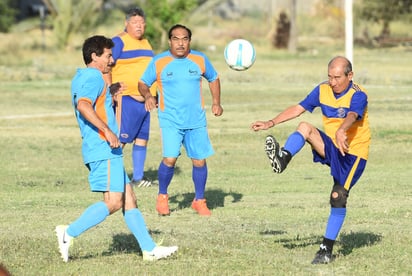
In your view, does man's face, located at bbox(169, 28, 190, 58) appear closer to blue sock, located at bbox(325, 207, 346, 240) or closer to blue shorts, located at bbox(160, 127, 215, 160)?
blue shorts, located at bbox(160, 127, 215, 160)

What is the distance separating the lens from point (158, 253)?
9.30 meters

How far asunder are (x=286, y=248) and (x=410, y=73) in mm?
28530

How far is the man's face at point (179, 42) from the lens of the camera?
1203 centimetres

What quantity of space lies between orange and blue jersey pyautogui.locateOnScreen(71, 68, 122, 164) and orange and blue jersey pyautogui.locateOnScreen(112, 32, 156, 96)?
528 cm

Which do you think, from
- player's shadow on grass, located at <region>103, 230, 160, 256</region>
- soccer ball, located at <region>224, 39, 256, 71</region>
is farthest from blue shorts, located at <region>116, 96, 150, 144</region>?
player's shadow on grass, located at <region>103, 230, 160, 256</region>

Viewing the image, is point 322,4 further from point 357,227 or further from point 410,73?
point 357,227

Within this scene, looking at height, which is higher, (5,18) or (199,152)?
(5,18)

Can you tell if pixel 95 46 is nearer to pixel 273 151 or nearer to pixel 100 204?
pixel 100 204

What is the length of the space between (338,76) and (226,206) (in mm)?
3964

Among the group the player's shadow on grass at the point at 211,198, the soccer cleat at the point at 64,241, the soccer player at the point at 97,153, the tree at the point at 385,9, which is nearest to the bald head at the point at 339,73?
the soccer player at the point at 97,153

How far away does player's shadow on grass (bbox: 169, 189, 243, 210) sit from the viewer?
1316cm

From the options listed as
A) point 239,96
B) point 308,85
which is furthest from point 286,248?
point 308,85

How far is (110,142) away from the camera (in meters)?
8.93

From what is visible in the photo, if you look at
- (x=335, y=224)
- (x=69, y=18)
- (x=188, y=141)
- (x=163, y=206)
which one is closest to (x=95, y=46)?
(x=335, y=224)
